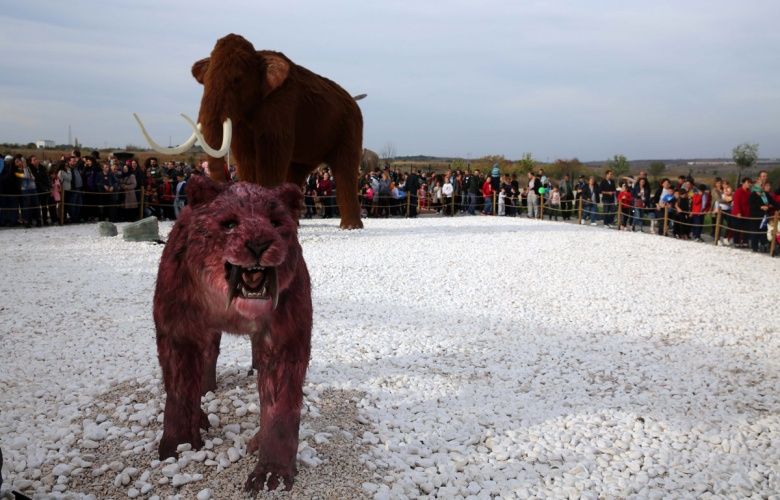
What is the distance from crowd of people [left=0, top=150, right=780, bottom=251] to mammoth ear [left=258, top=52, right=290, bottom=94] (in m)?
1.86

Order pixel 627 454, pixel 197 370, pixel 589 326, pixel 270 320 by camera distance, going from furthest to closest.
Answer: pixel 589 326
pixel 627 454
pixel 197 370
pixel 270 320

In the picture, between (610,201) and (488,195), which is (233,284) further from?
(488,195)

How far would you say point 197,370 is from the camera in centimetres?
260

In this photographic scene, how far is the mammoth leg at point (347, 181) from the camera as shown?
10156mm

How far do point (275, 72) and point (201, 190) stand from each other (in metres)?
6.10

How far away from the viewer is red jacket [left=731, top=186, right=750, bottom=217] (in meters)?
10.8

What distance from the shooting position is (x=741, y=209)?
11.0 metres

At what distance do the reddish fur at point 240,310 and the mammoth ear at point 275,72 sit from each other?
5946 mm

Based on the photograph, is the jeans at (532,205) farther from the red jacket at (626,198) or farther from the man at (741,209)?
the man at (741,209)

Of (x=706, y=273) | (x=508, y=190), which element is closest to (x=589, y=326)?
(x=706, y=273)

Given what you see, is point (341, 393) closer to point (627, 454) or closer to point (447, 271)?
point (627, 454)

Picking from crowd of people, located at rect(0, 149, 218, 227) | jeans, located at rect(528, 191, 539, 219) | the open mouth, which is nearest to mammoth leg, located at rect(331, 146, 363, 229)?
crowd of people, located at rect(0, 149, 218, 227)

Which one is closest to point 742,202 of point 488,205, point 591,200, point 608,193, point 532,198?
point 608,193

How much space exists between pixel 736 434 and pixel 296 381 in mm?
2883
